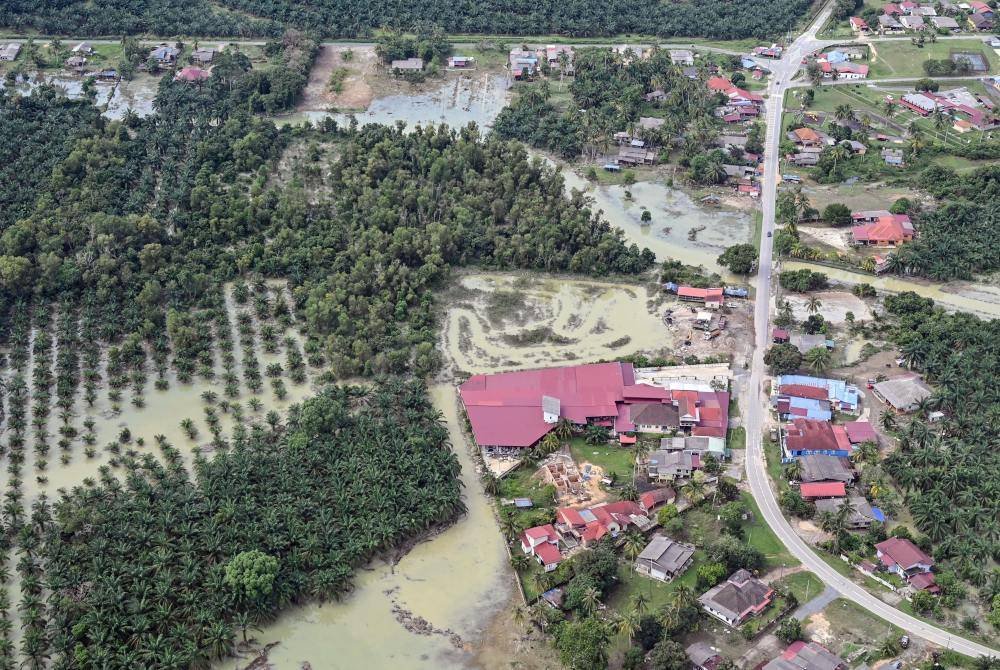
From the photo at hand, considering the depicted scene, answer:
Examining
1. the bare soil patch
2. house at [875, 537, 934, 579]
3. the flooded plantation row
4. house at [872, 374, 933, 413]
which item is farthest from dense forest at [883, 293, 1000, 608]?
the bare soil patch

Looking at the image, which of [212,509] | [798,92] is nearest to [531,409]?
[212,509]

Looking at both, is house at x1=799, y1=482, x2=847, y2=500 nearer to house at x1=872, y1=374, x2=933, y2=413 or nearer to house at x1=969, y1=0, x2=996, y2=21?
house at x1=872, y1=374, x2=933, y2=413

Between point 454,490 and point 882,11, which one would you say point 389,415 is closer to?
point 454,490

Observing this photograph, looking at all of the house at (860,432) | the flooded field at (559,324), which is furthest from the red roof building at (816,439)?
the flooded field at (559,324)

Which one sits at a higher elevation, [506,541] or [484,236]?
[484,236]

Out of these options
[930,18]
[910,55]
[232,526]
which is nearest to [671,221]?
[910,55]

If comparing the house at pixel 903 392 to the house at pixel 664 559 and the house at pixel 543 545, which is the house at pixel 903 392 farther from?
the house at pixel 543 545

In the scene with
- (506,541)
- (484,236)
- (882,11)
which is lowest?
(506,541)
